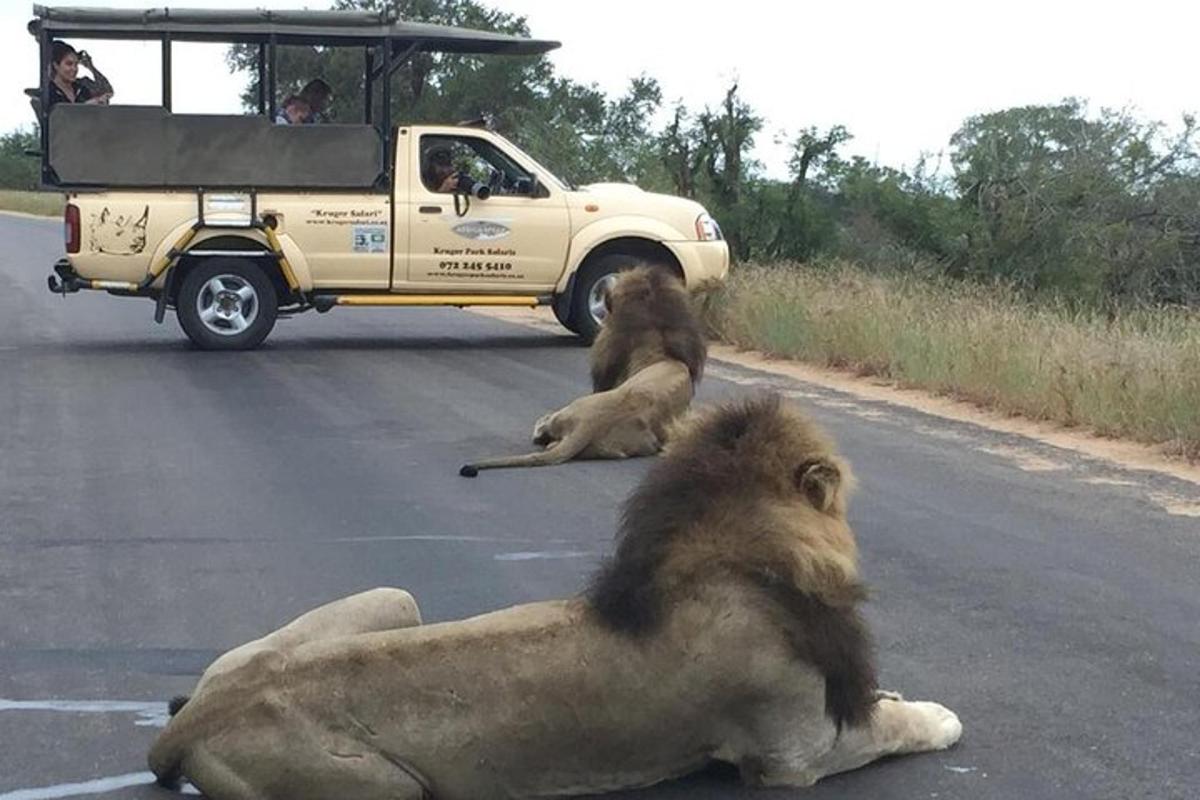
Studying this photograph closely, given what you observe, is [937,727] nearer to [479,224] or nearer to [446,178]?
[479,224]

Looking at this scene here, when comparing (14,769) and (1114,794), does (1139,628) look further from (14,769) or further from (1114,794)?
(14,769)

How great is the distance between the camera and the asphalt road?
17.6ft

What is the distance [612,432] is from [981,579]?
3.34 m

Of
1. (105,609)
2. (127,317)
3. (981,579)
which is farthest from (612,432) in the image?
(127,317)

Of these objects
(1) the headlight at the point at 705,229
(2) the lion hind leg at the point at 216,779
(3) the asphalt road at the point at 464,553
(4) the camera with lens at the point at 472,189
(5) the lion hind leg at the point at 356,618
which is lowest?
(3) the asphalt road at the point at 464,553

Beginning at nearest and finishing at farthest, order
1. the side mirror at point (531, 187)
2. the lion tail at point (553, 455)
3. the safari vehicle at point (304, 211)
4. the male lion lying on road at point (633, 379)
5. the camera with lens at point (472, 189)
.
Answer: the lion tail at point (553, 455), the male lion lying on road at point (633, 379), the safari vehicle at point (304, 211), the camera with lens at point (472, 189), the side mirror at point (531, 187)

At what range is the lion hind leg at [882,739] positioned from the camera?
15.6 feet

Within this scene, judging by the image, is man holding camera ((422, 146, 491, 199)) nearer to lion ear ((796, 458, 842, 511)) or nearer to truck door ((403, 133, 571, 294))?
truck door ((403, 133, 571, 294))

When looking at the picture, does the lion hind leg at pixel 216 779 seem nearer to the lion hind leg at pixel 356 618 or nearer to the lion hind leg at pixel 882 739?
the lion hind leg at pixel 356 618

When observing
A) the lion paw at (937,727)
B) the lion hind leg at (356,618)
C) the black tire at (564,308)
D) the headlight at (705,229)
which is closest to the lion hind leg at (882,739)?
the lion paw at (937,727)

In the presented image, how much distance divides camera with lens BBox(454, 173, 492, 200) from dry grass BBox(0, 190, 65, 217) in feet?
144

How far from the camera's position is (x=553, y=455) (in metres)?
10.2

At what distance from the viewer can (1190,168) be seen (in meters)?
25.4

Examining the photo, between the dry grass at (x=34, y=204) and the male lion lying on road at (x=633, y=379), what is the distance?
50.0 metres
